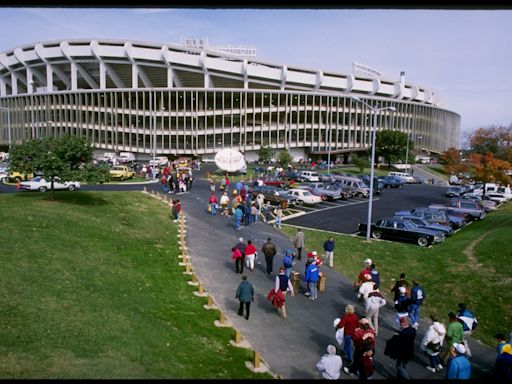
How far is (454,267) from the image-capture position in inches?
704

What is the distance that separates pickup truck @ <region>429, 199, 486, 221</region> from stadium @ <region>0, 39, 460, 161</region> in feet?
151

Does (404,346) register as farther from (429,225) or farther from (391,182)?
(391,182)

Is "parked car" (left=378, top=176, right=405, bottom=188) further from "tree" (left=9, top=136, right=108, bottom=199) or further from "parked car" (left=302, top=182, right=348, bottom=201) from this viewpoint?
"tree" (left=9, top=136, right=108, bottom=199)

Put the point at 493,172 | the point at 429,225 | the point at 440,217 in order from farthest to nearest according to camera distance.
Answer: the point at 493,172 → the point at 440,217 → the point at 429,225

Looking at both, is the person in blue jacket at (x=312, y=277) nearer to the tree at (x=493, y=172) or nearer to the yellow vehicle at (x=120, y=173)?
the tree at (x=493, y=172)

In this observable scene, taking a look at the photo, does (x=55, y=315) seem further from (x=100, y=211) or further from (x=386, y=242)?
(x=386, y=242)

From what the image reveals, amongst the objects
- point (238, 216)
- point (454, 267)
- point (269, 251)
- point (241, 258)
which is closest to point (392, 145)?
point (238, 216)

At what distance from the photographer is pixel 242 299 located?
12172 mm

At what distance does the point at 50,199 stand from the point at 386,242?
19647 millimetres

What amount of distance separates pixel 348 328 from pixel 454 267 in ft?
33.4

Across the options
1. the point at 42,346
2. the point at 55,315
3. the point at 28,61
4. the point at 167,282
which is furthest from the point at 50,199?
the point at 28,61

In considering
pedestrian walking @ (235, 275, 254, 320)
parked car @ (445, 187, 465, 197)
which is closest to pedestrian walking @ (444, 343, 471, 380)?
pedestrian walking @ (235, 275, 254, 320)

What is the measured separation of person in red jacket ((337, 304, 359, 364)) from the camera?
9836mm

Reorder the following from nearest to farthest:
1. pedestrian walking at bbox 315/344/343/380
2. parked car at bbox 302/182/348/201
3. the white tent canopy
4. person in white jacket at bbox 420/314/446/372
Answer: pedestrian walking at bbox 315/344/343/380 < person in white jacket at bbox 420/314/446/372 < parked car at bbox 302/182/348/201 < the white tent canopy
